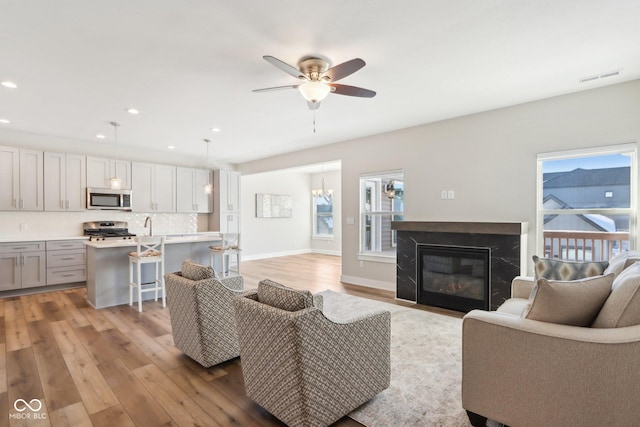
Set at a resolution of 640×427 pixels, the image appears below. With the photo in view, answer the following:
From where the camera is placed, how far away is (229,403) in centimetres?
220

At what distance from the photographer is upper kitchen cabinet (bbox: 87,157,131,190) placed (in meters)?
6.06

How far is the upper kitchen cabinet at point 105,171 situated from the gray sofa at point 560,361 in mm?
Answer: 6751

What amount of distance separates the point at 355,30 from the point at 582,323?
2.42 m

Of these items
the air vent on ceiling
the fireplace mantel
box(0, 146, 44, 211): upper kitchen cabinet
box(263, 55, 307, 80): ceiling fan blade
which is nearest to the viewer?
box(263, 55, 307, 80): ceiling fan blade

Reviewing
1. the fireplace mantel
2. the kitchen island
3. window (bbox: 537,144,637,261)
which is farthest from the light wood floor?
window (bbox: 537,144,637,261)

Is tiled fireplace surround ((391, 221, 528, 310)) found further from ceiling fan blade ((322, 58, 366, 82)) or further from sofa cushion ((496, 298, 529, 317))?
ceiling fan blade ((322, 58, 366, 82))

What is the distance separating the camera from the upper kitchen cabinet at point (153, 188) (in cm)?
660

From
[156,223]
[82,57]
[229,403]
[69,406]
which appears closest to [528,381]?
[229,403]

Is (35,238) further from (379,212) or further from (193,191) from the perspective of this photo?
(379,212)

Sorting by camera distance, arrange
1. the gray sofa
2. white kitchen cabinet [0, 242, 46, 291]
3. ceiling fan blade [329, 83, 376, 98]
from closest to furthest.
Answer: the gray sofa < ceiling fan blade [329, 83, 376, 98] < white kitchen cabinet [0, 242, 46, 291]

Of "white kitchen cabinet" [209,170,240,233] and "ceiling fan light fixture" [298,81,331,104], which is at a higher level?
"ceiling fan light fixture" [298,81,331,104]

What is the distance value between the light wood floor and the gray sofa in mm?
845

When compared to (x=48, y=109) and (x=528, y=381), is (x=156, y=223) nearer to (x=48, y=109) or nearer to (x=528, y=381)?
(x=48, y=109)

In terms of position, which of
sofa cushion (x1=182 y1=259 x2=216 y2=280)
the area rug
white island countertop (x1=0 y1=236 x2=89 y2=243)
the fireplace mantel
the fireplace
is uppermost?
the fireplace mantel
